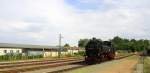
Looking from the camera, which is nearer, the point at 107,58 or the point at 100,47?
the point at 100,47

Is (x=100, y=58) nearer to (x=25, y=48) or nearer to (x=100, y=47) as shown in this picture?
(x=100, y=47)

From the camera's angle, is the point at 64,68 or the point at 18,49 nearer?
the point at 64,68

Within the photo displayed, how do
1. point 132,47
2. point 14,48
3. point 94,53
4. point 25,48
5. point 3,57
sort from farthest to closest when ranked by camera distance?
point 132,47 < point 25,48 < point 14,48 < point 3,57 < point 94,53

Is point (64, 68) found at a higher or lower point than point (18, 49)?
lower

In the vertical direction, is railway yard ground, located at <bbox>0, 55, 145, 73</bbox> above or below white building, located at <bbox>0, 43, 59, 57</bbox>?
below

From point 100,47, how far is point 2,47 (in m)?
36.8

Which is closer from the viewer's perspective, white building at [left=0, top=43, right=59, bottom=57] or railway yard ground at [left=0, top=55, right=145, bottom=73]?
railway yard ground at [left=0, top=55, right=145, bottom=73]

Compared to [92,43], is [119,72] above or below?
below

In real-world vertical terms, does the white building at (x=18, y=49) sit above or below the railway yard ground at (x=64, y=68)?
above

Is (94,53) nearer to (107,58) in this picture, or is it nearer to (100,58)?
(100,58)

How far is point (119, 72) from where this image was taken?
1088 inches

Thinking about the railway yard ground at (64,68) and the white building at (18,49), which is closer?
the railway yard ground at (64,68)

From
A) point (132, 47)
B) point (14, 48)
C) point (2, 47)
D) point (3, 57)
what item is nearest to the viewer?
point (3, 57)

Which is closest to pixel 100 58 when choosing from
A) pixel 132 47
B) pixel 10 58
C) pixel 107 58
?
pixel 107 58
